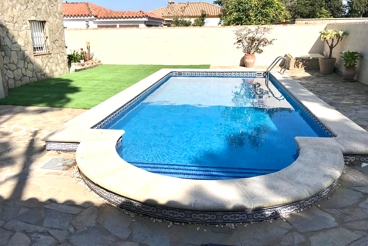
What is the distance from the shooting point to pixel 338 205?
136 inches

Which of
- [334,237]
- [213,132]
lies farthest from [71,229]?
[213,132]

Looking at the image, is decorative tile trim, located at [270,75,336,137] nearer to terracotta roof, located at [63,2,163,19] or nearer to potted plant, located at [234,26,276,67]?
potted plant, located at [234,26,276,67]

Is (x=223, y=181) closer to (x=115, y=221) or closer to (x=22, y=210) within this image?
(x=115, y=221)

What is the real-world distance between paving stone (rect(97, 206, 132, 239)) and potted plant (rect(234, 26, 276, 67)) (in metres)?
13.2

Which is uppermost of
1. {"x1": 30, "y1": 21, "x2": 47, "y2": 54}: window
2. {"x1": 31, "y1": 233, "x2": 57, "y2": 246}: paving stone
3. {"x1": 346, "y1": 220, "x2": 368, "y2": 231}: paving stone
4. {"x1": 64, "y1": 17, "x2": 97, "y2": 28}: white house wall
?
{"x1": 64, "y1": 17, "x2": 97, "y2": 28}: white house wall

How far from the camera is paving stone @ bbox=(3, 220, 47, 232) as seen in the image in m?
3.08

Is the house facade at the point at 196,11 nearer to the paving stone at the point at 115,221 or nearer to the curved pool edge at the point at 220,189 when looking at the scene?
A: the curved pool edge at the point at 220,189

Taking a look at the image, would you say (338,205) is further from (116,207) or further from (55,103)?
(55,103)

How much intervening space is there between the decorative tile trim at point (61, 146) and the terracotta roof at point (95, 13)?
858 inches

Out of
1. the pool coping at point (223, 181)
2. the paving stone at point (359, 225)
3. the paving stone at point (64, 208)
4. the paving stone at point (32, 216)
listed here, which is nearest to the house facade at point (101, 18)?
the pool coping at point (223, 181)

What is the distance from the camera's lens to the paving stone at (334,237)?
2.85 metres

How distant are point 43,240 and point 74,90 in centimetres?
751

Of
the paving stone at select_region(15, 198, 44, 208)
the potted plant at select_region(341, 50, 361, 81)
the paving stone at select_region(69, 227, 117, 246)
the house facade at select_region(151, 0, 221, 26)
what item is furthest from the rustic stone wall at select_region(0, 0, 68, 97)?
the house facade at select_region(151, 0, 221, 26)

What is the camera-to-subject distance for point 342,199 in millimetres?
3576
